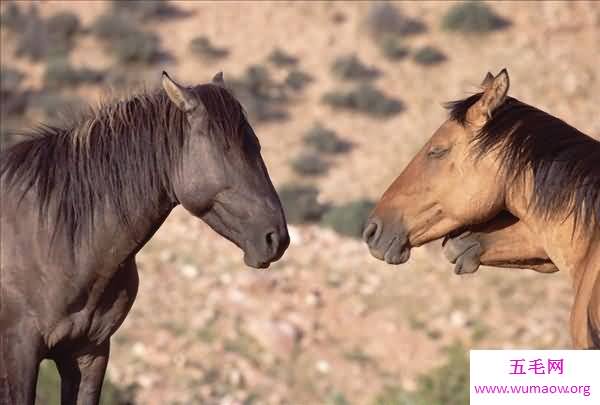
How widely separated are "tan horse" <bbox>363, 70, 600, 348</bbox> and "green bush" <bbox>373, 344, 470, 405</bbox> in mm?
6335

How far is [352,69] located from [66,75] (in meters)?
5.64

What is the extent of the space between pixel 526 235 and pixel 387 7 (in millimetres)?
19237

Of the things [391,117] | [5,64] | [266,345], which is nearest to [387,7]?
[391,117]

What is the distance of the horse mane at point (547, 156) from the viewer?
4.71 metres

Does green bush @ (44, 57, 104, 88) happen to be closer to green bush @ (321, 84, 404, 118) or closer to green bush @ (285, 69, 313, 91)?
green bush @ (285, 69, 313, 91)

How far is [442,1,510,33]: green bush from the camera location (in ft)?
76.6

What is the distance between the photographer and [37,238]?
15.4 feet

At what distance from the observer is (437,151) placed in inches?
199

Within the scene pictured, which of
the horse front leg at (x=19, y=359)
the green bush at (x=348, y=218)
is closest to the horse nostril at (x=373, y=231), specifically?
the horse front leg at (x=19, y=359)

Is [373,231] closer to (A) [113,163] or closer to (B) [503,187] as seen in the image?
(B) [503,187]

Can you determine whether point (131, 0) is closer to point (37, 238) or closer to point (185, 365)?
point (185, 365)

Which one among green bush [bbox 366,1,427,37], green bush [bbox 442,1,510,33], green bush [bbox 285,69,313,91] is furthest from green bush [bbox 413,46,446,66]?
Answer: green bush [bbox 285,69,313,91]

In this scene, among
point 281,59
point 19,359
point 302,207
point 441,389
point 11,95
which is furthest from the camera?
point 281,59

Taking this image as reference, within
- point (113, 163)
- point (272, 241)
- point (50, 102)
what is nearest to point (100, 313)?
point (113, 163)
